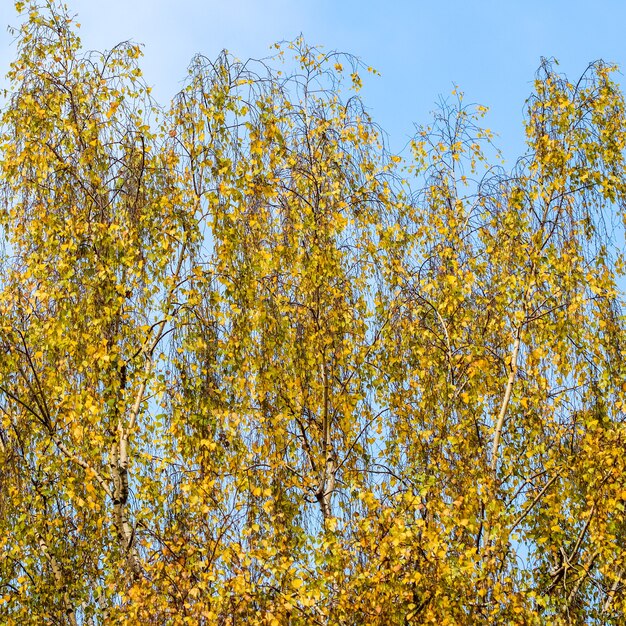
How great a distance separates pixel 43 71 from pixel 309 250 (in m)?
3.16

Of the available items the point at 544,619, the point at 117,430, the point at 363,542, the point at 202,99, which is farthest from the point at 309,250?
the point at 544,619

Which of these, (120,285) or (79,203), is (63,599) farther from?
(79,203)

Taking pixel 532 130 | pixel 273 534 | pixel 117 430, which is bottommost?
pixel 273 534

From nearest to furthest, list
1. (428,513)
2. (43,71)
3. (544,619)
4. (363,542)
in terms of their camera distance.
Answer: (363,542)
(544,619)
(428,513)
(43,71)

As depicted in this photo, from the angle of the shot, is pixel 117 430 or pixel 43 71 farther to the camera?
pixel 43 71

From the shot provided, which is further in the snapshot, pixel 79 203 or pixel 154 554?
pixel 79 203

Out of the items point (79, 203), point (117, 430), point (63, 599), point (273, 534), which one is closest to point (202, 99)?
point (79, 203)

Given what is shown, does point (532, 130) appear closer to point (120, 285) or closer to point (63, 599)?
point (120, 285)

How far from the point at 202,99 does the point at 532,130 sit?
3213 mm

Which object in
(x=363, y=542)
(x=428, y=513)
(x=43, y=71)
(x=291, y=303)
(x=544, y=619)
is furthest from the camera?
(x=43, y=71)

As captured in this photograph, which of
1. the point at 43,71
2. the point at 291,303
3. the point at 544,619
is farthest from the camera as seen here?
the point at 43,71

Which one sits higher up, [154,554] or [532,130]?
[532,130]

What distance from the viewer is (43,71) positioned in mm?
9656

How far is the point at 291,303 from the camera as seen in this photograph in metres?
9.06
